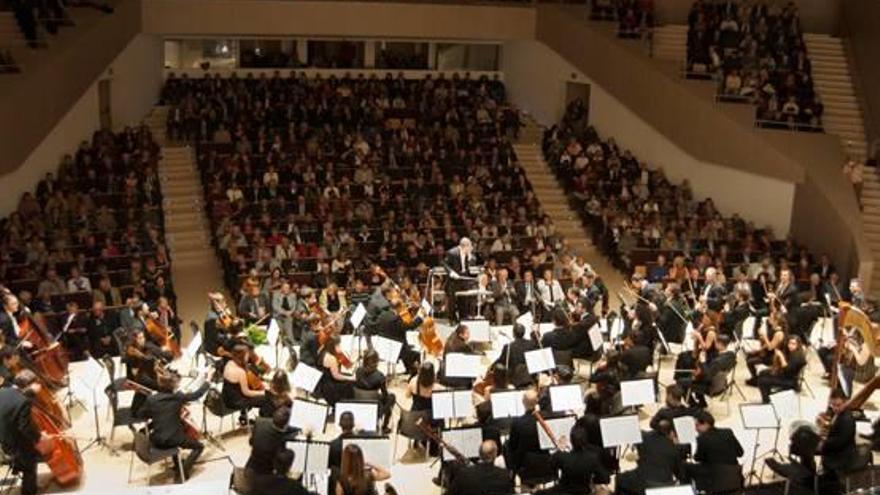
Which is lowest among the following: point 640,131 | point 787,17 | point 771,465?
point 771,465

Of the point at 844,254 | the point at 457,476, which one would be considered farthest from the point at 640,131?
the point at 457,476

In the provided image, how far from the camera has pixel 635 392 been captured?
11383 mm

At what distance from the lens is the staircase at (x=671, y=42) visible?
25.2m

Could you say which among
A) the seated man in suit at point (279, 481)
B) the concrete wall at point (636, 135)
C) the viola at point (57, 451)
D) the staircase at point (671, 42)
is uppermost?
the staircase at point (671, 42)

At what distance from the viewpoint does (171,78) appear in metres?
27.3

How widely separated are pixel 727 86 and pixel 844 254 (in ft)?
16.5

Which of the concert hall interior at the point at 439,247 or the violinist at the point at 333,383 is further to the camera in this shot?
the violinist at the point at 333,383

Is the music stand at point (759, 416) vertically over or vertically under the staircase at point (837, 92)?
under

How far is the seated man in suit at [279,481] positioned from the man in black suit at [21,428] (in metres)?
2.36

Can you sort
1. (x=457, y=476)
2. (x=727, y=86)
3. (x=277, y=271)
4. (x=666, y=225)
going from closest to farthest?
(x=457, y=476) < (x=277, y=271) < (x=666, y=225) < (x=727, y=86)

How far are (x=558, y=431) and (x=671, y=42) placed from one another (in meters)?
16.9

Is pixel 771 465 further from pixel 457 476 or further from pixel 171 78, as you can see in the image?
pixel 171 78

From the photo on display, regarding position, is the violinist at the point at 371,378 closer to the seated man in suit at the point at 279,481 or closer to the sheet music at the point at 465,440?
the sheet music at the point at 465,440

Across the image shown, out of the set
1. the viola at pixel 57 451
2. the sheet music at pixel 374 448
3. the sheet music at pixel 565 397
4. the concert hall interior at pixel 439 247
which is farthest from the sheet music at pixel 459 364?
the viola at pixel 57 451
